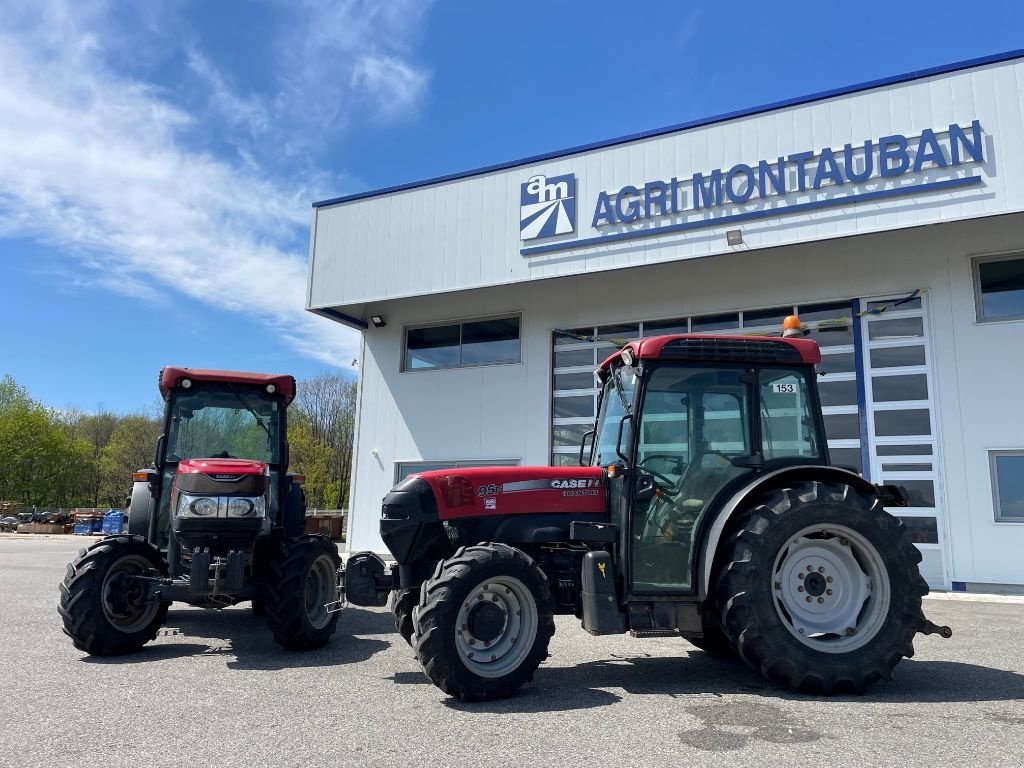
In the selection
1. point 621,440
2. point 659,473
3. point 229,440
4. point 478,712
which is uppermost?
point 229,440

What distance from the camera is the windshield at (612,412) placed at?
215 inches

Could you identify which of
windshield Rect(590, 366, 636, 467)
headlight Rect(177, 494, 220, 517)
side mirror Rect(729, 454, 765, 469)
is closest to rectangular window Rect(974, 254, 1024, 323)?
side mirror Rect(729, 454, 765, 469)

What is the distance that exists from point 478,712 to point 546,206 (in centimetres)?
1081

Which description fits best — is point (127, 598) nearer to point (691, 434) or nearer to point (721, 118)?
point (691, 434)

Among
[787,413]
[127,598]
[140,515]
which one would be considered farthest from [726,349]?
[140,515]

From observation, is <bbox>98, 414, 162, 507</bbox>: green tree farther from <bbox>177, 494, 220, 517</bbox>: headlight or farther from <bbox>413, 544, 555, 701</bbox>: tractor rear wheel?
<bbox>413, 544, 555, 701</bbox>: tractor rear wheel

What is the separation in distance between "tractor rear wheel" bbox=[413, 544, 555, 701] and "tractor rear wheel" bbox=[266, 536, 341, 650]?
2.02 meters

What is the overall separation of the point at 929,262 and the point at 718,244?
326cm

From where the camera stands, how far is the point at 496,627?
489cm

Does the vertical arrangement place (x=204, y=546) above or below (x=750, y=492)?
below

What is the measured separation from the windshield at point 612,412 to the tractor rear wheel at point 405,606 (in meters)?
1.74

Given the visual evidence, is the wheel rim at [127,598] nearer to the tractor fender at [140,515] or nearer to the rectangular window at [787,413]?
the tractor fender at [140,515]

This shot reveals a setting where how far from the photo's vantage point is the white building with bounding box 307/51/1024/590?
1094 centimetres

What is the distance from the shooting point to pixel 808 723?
427 cm
